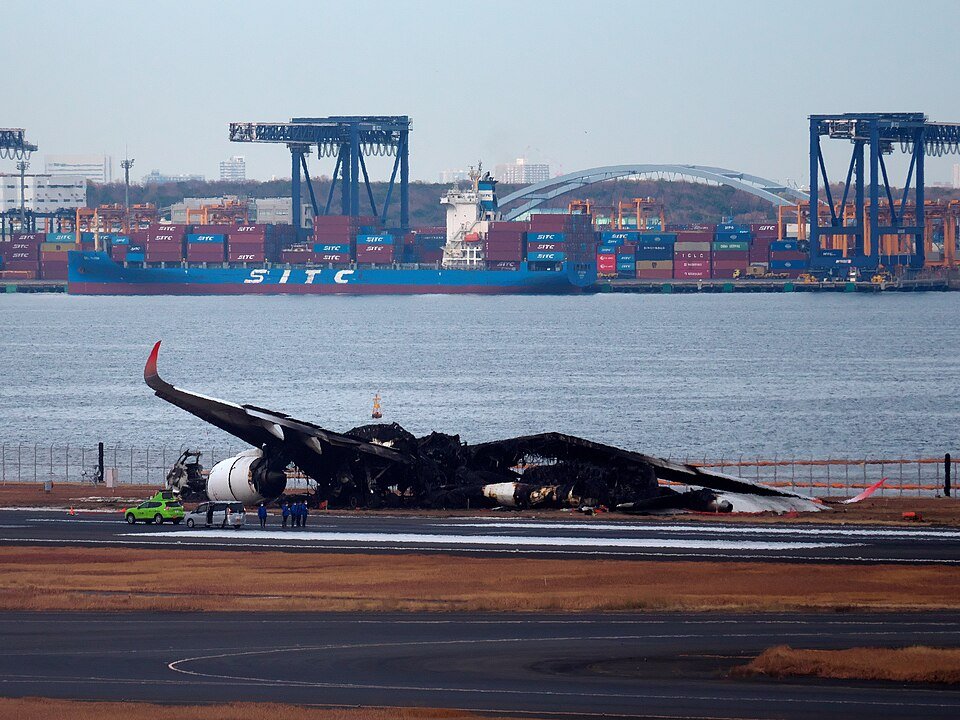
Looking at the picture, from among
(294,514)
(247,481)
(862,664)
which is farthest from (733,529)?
(862,664)

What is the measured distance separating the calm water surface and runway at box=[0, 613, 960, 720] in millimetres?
44466

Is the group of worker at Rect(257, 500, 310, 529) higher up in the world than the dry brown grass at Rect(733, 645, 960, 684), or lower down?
lower down

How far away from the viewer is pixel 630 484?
46156 millimetres

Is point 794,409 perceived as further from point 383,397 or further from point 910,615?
point 910,615

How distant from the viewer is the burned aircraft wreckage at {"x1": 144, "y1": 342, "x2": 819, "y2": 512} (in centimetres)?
4609

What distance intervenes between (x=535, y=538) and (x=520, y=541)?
77 cm

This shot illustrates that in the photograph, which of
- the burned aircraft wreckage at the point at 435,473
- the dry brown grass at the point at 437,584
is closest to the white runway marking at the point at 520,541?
the dry brown grass at the point at 437,584

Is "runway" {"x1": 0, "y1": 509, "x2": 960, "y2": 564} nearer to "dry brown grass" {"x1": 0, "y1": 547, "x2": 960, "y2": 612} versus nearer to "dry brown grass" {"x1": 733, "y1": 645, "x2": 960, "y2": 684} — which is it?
"dry brown grass" {"x1": 0, "y1": 547, "x2": 960, "y2": 612}

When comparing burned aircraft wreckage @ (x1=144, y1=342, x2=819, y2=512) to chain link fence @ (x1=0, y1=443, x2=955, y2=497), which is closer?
burned aircraft wreckage @ (x1=144, y1=342, x2=819, y2=512)

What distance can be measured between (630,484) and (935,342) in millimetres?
115354

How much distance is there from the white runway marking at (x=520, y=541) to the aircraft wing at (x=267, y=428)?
19.5ft

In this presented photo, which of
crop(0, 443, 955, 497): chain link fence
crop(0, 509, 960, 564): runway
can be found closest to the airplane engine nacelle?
crop(0, 509, 960, 564): runway

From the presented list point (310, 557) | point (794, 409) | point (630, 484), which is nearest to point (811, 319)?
point (794, 409)

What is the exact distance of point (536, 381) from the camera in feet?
356
